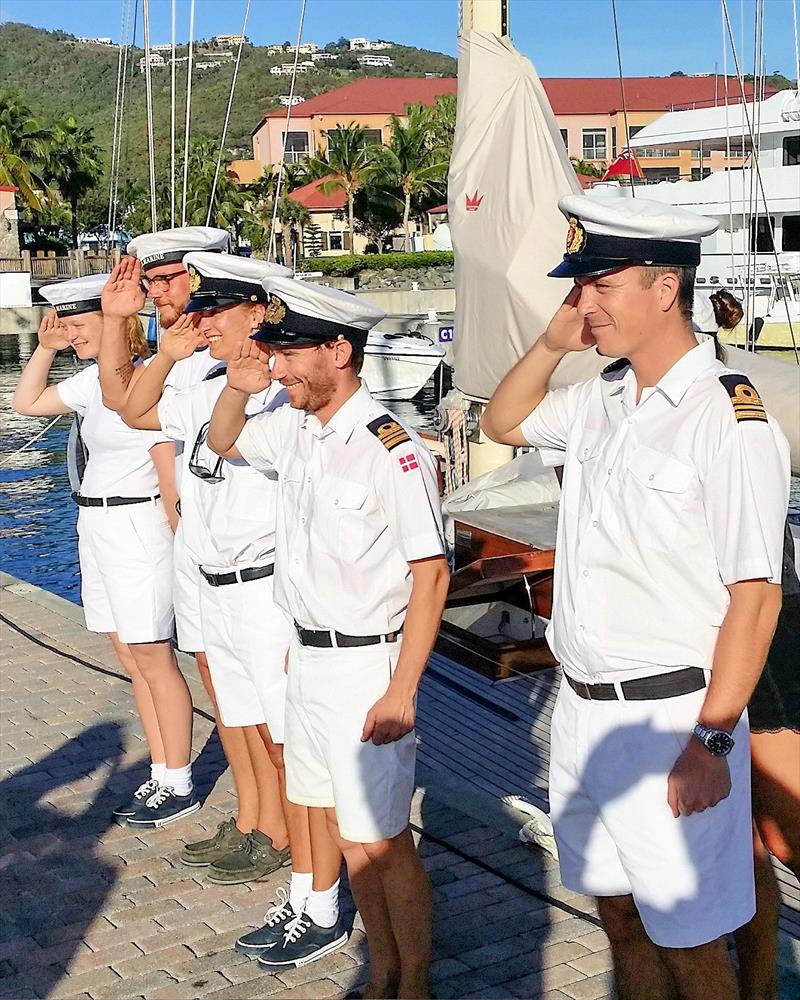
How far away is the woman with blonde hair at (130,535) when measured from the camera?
4.82m

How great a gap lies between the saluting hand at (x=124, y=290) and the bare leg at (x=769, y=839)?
257cm

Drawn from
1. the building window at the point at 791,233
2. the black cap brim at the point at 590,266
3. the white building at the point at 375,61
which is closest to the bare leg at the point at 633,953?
the black cap brim at the point at 590,266

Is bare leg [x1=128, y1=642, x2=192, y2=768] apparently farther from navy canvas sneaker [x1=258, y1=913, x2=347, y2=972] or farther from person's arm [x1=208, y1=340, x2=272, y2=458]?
person's arm [x1=208, y1=340, x2=272, y2=458]

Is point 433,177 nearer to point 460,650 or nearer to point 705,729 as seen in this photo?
point 460,650

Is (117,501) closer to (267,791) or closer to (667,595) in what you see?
(267,791)

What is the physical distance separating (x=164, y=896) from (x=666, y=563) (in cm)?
255

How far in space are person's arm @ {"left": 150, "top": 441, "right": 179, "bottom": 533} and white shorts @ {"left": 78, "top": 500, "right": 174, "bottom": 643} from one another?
0.75ft

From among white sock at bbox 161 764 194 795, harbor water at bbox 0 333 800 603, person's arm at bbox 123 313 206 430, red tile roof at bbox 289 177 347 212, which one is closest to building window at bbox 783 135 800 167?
harbor water at bbox 0 333 800 603

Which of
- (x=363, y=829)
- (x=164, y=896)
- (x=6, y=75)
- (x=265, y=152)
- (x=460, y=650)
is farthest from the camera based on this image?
(x=6, y=75)

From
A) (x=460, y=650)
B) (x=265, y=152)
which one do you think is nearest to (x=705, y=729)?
(x=460, y=650)

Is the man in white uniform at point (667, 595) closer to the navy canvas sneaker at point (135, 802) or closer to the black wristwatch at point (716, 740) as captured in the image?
the black wristwatch at point (716, 740)

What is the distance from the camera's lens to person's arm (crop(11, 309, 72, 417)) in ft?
16.9

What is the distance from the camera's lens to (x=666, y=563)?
2.62 m

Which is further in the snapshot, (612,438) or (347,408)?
(347,408)
